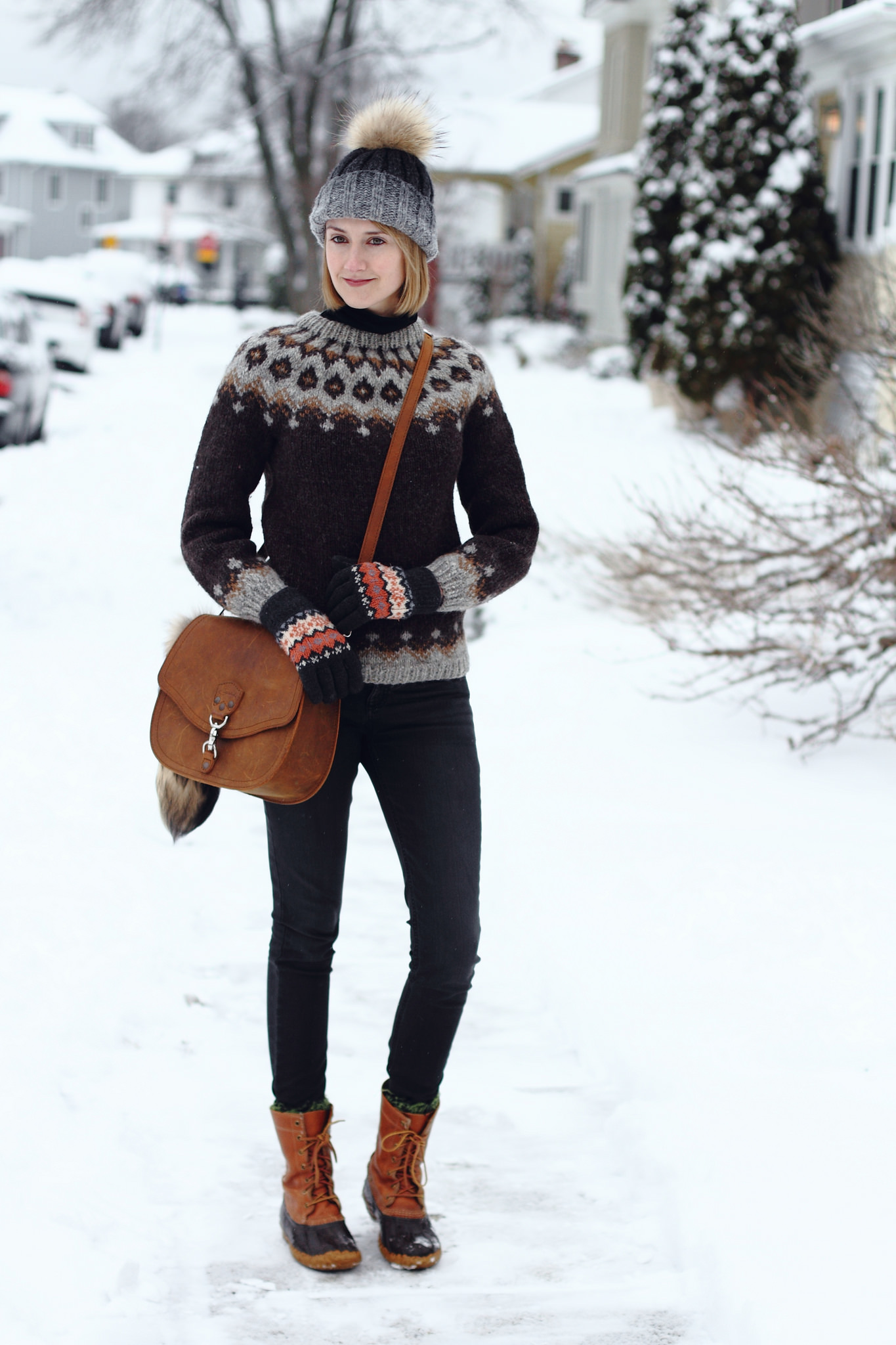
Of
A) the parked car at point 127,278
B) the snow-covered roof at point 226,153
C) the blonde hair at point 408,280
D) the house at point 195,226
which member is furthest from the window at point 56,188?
the blonde hair at point 408,280

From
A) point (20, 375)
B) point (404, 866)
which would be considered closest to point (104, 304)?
point (20, 375)

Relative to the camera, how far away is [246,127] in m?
30.2

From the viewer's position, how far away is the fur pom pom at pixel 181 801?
2664mm

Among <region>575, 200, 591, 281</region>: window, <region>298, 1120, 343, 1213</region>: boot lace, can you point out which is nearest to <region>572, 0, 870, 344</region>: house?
<region>575, 200, 591, 281</region>: window

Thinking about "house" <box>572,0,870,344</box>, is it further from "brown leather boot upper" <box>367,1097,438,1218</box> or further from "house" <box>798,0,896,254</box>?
"brown leather boot upper" <box>367,1097,438,1218</box>

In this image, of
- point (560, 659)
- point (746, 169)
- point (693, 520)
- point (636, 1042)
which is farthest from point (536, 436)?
point (636, 1042)

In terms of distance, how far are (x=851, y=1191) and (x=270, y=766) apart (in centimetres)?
149

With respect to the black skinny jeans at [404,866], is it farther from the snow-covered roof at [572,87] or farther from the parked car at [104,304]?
the snow-covered roof at [572,87]

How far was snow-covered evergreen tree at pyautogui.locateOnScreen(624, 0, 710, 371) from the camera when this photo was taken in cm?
1748

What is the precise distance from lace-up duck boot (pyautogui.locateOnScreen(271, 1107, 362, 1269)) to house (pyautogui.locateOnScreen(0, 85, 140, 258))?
7455cm

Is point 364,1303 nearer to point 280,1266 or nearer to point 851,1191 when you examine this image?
point 280,1266

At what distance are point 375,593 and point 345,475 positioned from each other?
9.1 inches

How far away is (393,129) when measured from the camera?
8.44 ft

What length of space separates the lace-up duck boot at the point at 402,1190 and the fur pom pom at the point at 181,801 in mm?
704
